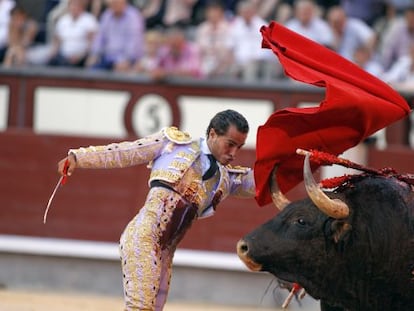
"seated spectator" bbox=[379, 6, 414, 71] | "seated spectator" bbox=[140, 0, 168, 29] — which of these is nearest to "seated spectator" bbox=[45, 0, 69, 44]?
"seated spectator" bbox=[140, 0, 168, 29]

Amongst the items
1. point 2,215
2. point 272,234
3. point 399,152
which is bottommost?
point 2,215

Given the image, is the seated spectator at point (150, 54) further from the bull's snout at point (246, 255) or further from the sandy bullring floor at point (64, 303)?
the bull's snout at point (246, 255)

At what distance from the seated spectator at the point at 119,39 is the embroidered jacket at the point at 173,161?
4512mm

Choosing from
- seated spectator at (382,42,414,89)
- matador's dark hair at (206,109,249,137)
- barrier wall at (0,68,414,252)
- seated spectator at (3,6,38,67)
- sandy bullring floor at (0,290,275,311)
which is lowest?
sandy bullring floor at (0,290,275,311)

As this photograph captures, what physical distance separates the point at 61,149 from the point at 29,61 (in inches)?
35.9

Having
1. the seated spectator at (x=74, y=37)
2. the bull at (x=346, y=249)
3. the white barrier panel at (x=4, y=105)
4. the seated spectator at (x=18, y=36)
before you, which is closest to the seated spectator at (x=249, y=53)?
the seated spectator at (x=74, y=37)

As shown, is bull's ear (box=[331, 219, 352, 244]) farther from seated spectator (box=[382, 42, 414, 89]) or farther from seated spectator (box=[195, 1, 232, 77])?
seated spectator (box=[195, 1, 232, 77])

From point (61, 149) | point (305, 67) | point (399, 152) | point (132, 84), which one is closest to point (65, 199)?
point (61, 149)

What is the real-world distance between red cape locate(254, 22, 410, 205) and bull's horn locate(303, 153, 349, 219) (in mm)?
320

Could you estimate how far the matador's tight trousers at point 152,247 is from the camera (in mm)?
5152

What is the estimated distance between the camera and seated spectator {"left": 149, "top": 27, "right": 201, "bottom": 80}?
9.60 m

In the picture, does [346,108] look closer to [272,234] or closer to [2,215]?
[272,234]

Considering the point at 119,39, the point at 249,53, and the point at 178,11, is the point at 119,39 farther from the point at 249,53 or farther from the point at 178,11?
the point at 249,53

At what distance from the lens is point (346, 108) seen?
4.93m
